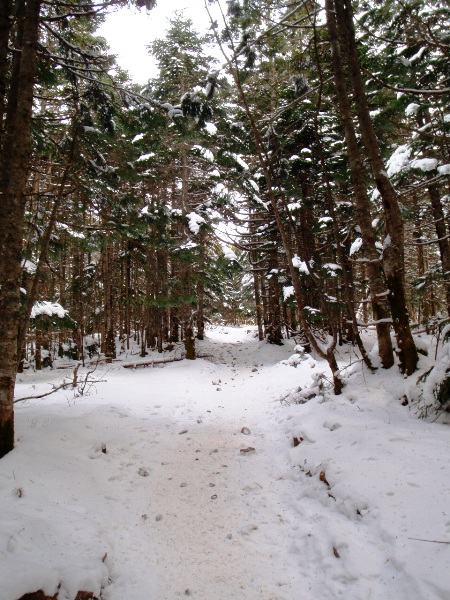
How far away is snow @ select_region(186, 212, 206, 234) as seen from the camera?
39.3 ft

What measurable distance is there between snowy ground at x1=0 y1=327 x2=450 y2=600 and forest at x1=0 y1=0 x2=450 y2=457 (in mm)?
951

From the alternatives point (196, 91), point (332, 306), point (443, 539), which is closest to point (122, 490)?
point (443, 539)

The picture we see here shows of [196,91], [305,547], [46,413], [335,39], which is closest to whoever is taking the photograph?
[305,547]

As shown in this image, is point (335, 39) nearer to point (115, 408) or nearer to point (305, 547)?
point (305, 547)

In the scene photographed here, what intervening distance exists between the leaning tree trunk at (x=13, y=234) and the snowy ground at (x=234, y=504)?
75 centimetres

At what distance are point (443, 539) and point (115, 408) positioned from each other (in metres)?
6.07

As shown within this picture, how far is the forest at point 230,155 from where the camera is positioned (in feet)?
16.8

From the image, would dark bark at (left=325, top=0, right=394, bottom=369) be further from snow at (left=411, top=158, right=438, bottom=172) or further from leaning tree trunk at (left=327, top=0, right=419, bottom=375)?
snow at (left=411, top=158, right=438, bottom=172)

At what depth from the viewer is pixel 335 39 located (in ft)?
20.8

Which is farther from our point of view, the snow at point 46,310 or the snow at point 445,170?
the snow at point 46,310

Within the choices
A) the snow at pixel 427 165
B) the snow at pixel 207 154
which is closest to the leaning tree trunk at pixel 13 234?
the snow at pixel 207 154

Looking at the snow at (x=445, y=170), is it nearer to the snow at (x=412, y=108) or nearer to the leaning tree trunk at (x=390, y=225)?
the leaning tree trunk at (x=390, y=225)

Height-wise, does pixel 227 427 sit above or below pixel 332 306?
below

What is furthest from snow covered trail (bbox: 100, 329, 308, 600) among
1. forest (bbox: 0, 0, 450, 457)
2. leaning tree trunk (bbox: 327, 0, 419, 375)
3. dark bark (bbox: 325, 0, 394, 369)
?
dark bark (bbox: 325, 0, 394, 369)
